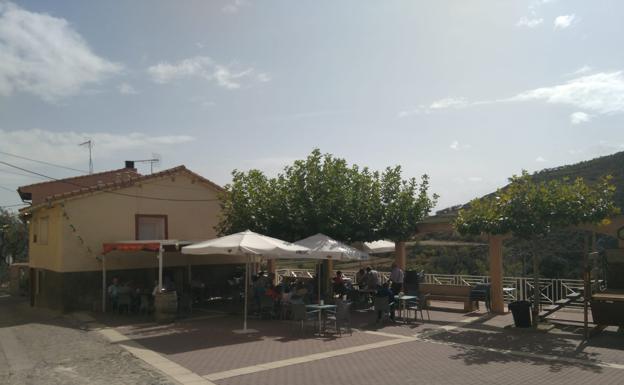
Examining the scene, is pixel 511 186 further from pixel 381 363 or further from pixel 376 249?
pixel 376 249

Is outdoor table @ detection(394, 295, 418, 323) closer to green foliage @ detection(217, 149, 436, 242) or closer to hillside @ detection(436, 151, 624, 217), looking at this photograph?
green foliage @ detection(217, 149, 436, 242)

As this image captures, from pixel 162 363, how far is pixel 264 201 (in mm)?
8855

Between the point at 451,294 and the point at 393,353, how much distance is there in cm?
717

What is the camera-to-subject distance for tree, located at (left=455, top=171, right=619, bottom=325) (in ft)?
37.3

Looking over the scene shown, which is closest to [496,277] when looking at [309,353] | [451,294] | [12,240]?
[451,294]

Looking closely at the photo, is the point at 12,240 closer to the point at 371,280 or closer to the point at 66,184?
the point at 66,184

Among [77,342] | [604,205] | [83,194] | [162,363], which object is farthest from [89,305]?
[604,205]

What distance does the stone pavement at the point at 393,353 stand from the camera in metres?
7.99

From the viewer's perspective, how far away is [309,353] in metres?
9.74

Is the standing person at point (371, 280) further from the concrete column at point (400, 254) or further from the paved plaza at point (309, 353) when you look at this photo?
the paved plaza at point (309, 353)

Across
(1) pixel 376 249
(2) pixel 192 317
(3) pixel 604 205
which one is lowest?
(2) pixel 192 317

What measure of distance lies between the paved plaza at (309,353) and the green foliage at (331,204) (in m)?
3.47

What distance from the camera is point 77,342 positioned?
1138 centimetres

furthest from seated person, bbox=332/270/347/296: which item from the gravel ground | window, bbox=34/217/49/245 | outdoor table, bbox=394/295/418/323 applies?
window, bbox=34/217/49/245
